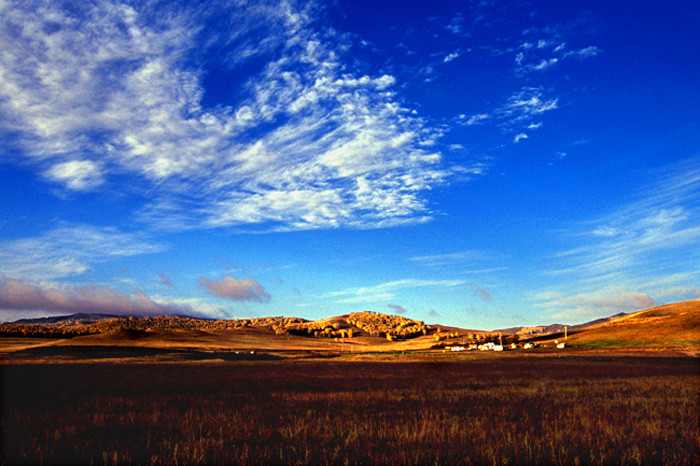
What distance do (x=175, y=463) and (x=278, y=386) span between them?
22.0m

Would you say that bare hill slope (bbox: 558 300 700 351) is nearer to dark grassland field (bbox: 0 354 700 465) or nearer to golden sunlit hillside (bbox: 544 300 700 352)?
golden sunlit hillside (bbox: 544 300 700 352)

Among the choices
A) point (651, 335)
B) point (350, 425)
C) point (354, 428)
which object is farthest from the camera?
point (651, 335)

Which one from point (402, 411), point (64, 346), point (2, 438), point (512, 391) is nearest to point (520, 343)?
point (64, 346)

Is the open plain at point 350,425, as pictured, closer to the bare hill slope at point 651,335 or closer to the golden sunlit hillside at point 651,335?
the golden sunlit hillside at point 651,335

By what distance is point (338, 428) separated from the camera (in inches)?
582

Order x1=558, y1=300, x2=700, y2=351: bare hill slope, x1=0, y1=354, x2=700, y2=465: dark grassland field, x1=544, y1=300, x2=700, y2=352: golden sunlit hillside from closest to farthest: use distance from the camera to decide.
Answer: x1=0, y1=354, x2=700, y2=465: dark grassland field < x1=544, y1=300, x2=700, y2=352: golden sunlit hillside < x1=558, y1=300, x2=700, y2=351: bare hill slope

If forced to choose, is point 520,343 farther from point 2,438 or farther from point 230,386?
point 2,438

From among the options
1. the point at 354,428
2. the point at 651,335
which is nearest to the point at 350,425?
the point at 354,428

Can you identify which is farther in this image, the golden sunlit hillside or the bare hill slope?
the bare hill slope

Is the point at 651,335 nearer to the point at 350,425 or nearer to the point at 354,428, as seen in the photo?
the point at 350,425

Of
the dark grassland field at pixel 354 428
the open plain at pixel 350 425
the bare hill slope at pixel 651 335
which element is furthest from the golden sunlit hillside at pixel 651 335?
the dark grassland field at pixel 354 428

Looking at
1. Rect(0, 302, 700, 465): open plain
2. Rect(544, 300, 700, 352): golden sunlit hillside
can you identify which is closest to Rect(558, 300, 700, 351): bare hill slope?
Rect(544, 300, 700, 352): golden sunlit hillside

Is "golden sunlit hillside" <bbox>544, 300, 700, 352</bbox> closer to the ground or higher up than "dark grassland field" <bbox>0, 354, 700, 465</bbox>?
closer to the ground

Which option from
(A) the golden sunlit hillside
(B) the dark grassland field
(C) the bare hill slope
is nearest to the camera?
(B) the dark grassland field
